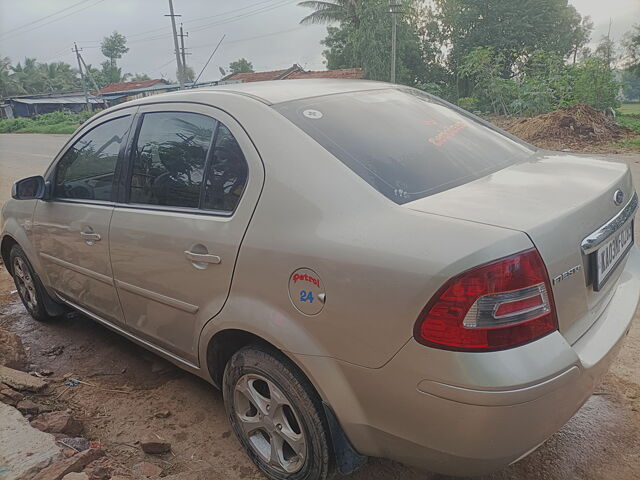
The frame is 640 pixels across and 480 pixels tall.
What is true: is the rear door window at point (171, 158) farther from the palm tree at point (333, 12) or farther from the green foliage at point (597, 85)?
the palm tree at point (333, 12)

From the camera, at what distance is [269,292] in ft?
5.94

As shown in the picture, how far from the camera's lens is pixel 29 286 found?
3.90 meters

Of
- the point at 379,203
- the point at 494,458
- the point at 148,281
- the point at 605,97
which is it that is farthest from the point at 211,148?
the point at 605,97

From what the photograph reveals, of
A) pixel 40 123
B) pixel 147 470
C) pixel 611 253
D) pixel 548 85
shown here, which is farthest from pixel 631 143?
pixel 40 123

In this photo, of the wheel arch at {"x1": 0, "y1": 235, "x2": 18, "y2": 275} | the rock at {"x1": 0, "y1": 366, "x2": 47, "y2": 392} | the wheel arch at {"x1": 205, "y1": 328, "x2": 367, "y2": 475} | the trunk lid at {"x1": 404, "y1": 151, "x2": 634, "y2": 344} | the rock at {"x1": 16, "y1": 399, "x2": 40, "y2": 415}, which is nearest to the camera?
the trunk lid at {"x1": 404, "y1": 151, "x2": 634, "y2": 344}

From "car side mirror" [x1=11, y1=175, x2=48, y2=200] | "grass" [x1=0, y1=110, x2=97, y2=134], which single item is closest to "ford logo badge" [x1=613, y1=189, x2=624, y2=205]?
"car side mirror" [x1=11, y1=175, x2=48, y2=200]

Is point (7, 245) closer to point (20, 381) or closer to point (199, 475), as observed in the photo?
point (20, 381)

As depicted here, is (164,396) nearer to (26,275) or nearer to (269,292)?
(269,292)

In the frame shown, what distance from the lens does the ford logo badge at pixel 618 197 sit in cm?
189

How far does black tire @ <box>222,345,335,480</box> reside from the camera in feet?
5.98

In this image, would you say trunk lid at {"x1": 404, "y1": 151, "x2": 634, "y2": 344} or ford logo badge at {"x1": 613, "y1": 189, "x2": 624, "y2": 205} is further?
ford logo badge at {"x1": 613, "y1": 189, "x2": 624, "y2": 205}

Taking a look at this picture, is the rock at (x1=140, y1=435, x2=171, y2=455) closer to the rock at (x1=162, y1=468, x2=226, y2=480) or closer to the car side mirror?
the rock at (x1=162, y1=468, x2=226, y2=480)

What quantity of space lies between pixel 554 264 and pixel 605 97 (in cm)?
1793

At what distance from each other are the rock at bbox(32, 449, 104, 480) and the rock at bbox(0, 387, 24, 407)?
833 millimetres
